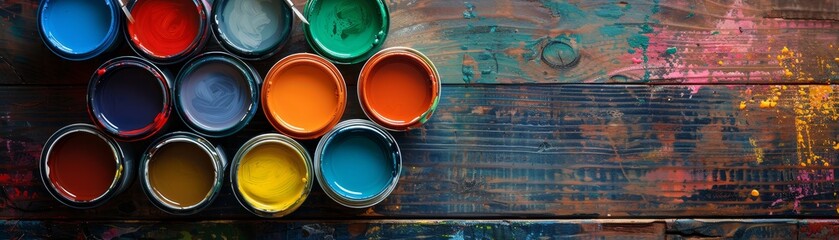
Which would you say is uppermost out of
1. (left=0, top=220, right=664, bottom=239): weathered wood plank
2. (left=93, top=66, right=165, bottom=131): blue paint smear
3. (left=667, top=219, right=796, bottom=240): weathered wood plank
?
(left=93, top=66, right=165, bottom=131): blue paint smear

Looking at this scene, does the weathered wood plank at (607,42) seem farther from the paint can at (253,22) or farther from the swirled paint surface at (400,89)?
the paint can at (253,22)

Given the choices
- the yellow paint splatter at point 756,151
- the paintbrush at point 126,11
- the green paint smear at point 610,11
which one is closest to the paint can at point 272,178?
the paintbrush at point 126,11

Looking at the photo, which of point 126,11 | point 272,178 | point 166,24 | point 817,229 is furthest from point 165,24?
point 817,229

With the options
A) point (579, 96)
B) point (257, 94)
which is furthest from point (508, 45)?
point (257, 94)

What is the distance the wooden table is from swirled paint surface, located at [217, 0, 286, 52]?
0.30ft

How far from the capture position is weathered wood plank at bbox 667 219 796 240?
221 centimetres

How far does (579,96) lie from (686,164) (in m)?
0.38

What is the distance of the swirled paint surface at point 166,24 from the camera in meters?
2.07

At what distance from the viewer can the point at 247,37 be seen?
6.90ft

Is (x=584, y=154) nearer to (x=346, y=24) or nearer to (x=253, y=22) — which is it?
(x=346, y=24)

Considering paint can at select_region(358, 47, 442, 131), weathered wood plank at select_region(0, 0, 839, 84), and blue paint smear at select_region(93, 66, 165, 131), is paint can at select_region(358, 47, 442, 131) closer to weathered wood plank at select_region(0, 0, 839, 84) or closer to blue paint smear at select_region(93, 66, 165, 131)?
weathered wood plank at select_region(0, 0, 839, 84)

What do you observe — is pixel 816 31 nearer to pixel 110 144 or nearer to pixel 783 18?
pixel 783 18

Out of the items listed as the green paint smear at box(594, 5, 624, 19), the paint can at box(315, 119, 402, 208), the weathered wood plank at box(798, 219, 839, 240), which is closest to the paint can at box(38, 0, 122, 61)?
the paint can at box(315, 119, 402, 208)

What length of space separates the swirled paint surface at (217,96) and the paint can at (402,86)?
14.2 inches
